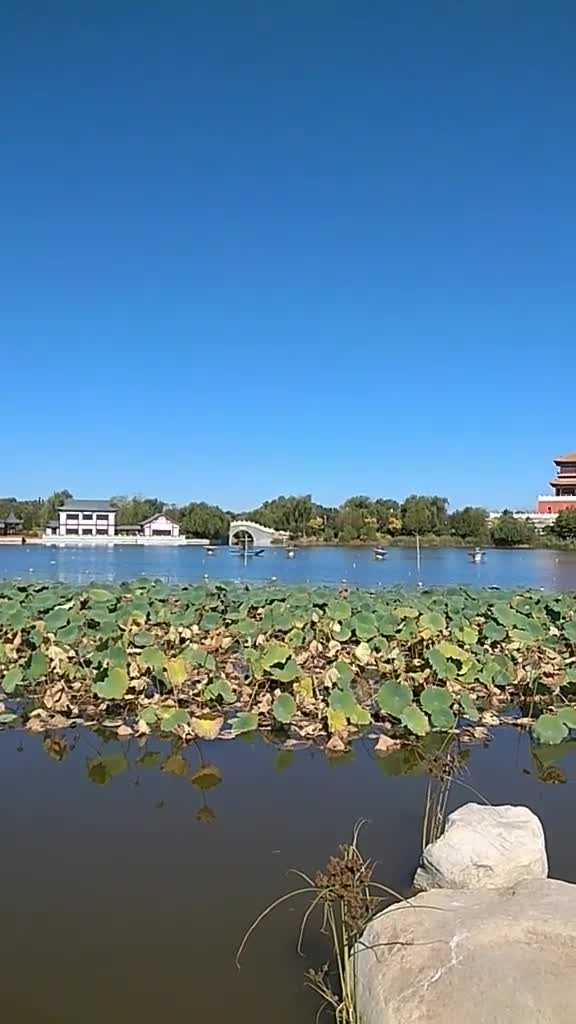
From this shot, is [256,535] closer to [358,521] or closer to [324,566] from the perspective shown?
[358,521]

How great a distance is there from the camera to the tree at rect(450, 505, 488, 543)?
1992 inches

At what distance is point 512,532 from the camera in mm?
47688

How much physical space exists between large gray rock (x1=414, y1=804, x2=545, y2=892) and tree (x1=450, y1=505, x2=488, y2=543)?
156 ft

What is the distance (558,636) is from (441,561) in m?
31.7

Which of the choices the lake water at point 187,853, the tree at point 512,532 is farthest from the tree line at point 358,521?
the lake water at point 187,853

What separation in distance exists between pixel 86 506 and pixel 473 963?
61.9 metres

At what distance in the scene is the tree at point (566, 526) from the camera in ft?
147

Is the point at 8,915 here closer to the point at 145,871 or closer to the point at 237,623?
the point at 145,871

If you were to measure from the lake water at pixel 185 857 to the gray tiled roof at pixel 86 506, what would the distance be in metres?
57.5

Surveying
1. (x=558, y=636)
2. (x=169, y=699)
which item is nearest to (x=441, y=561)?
(x=558, y=636)

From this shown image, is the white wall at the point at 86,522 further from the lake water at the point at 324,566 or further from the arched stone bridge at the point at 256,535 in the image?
the arched stone bridge at the point at 256,535

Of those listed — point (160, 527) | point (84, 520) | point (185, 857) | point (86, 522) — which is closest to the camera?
point (185, 857)

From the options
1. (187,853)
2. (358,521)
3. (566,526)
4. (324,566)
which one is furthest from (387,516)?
(187,853)

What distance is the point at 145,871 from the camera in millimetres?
3443
